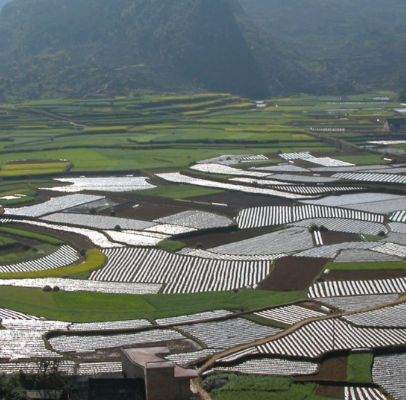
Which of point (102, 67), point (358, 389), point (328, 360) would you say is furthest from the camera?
point (102, 67)

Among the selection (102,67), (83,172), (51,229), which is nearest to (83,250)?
(51,229)

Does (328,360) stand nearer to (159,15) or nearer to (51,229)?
(51,229)

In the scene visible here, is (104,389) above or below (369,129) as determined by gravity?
above

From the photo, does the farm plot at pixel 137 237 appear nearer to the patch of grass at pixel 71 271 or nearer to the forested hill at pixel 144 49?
the patch of grass at pixel 71 271

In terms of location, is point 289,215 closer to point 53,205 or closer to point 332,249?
point 332,249

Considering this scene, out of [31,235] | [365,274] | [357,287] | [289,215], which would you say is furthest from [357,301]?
[31,235]

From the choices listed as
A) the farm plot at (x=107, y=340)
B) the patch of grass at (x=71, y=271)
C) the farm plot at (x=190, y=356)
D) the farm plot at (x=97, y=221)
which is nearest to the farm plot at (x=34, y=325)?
the farm plot at (x=107, y=340)
